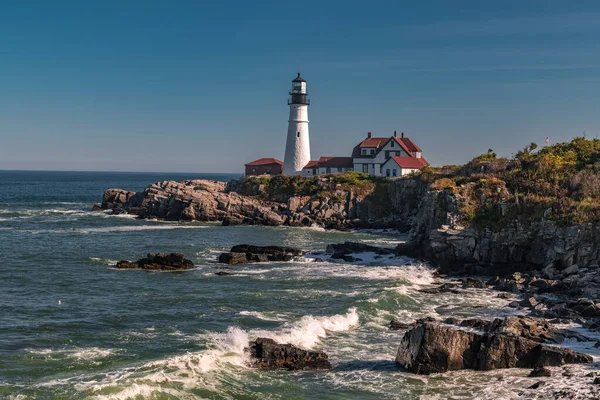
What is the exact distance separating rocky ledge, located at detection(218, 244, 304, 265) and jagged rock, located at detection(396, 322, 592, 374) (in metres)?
23.2

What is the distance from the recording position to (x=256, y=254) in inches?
1750

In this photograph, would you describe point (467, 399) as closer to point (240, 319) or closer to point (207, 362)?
point (207, 362)

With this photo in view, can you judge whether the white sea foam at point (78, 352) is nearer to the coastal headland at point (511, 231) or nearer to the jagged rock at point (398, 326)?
the coastal headland at point (511, 231)

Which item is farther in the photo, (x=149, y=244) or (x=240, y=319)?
(x=149, y=244)

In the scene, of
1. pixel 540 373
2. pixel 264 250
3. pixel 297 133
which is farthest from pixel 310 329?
pixel 297 133

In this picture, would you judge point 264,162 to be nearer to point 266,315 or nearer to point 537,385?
point 266,315

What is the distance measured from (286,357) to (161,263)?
20435 mm

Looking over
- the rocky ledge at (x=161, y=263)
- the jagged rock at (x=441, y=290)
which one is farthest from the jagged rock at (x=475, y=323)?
the rocky ledge at (x=161, y=263)

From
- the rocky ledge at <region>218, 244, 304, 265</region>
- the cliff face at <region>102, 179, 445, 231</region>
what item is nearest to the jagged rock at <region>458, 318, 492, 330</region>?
the rocky ledge at <region>218, 244, 304, 265</region>

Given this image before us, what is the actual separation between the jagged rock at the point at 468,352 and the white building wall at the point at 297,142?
7031 centimetres

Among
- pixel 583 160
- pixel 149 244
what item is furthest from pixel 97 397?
pixel 583 160

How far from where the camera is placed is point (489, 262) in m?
38.9

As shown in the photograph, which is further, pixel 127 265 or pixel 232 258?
pixel 232 258

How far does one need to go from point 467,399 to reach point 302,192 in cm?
6073
